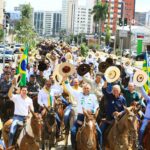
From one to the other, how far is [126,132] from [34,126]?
2.37 metres

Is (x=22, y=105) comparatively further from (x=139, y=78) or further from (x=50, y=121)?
(x=139, y=78)

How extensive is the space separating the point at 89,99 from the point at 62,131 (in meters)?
3.08

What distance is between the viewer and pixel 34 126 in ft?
36.9

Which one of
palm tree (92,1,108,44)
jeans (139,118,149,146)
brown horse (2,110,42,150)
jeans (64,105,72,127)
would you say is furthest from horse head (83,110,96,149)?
palm tree (92,1,108,44)

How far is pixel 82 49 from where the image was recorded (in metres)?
65.1

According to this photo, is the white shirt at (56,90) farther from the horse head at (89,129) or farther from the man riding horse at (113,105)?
the horse head at (89,129)

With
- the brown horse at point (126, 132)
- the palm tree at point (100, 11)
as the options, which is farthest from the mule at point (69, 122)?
the palm tree at point (100, 11)

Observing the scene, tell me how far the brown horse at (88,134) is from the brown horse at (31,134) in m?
1.21

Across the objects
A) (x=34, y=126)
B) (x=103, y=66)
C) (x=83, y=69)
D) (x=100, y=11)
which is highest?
(x=100, y=11)

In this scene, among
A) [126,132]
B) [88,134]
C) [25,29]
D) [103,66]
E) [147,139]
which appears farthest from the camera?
[25,29]

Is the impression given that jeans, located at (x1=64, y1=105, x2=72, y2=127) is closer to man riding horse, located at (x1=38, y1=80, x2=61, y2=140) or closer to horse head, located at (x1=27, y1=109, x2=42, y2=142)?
man riding horse, located at (x1=38, y1=80, x2=61, y2=140)

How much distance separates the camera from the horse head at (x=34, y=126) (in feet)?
36.6

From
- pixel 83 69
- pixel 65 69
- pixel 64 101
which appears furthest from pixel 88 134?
pixel 83 69

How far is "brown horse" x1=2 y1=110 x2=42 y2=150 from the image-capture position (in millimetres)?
11203
